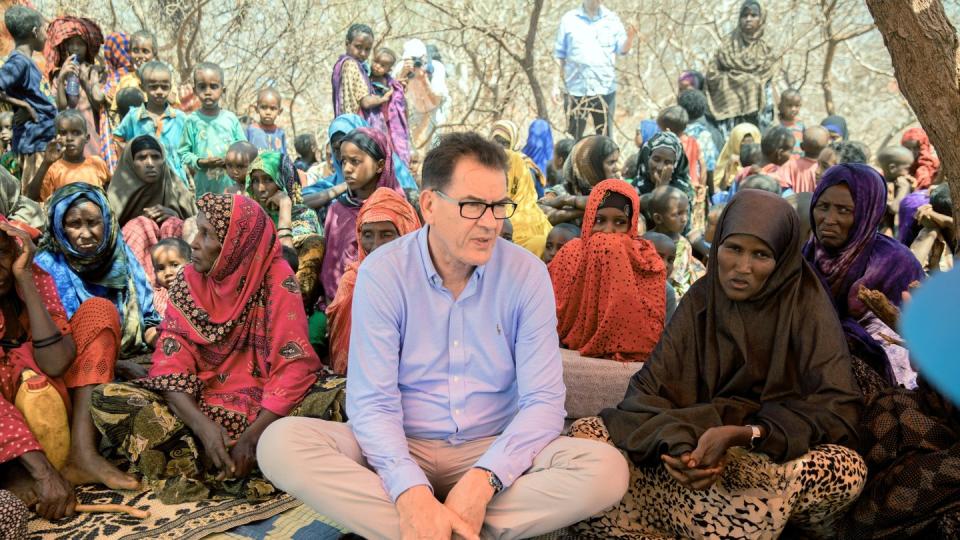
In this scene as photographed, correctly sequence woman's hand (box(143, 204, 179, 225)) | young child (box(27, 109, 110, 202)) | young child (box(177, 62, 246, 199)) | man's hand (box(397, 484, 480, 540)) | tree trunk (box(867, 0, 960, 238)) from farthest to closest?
young child (box(177, 62, 246, 199)) → young child (box(27, 109, 110, 202)) → woman's hand (box(143, 204, 179, 225)) → tree trunk (box(867, 0, 960, 238)) → man's hand (box(397, 484, 480, 540))

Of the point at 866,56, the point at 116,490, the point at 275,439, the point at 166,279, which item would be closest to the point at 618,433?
the point at 275,439

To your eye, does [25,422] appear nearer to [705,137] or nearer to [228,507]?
[228,507]

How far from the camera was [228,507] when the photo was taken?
10.8 ft

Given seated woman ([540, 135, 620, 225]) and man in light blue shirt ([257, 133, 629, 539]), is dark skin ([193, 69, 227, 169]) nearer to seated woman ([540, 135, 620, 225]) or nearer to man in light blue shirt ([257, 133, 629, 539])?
seated woman ([540, 135, 620, 225])

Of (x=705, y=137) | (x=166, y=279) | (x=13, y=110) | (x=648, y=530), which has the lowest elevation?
(x=648, y=530)

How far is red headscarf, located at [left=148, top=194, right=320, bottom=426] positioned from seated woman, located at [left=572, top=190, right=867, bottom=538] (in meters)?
1.22

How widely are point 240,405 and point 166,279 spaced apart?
56.1 inches

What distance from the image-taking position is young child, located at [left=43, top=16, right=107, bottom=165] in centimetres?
809

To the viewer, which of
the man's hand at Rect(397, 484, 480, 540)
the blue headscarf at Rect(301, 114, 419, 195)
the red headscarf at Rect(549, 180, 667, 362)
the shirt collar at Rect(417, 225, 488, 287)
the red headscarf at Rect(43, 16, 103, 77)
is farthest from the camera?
the red headscarf at Rect(43, 16, 103, 77)

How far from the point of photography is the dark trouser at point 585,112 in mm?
10258

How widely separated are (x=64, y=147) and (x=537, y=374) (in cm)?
486

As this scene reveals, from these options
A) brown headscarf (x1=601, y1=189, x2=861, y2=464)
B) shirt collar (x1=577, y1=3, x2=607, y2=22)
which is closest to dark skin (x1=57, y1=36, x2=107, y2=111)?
shirt collar (x1=577, y1=3, x2=607, y2=22)

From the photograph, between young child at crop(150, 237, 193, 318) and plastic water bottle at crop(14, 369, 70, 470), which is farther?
young child at crop(150, 237, 193, 318)

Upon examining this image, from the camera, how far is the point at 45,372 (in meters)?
3.43
